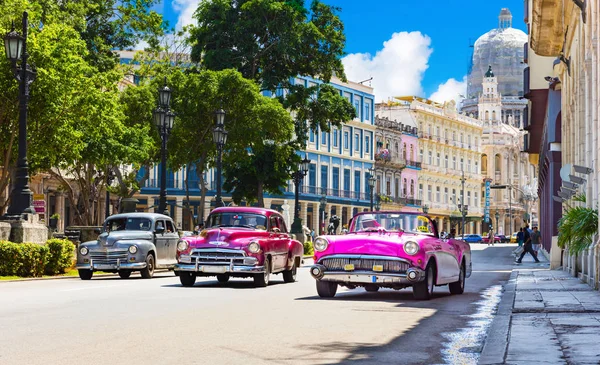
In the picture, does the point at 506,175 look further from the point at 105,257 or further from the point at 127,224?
the point at 105,257

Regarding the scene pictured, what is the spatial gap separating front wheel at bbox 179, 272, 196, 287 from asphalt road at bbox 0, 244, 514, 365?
126 cm

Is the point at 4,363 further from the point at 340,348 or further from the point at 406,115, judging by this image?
the point at 406,115

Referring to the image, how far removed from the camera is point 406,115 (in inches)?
4535

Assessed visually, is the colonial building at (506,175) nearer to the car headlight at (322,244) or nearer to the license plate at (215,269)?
the license plate at (215,269)

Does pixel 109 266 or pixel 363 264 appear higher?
pixel 363 264

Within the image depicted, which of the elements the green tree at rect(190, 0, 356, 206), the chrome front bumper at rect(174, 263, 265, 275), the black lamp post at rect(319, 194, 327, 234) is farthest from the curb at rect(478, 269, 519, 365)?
the black lamp post at rect(319, 194, 327, 234)

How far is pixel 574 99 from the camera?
31.0m

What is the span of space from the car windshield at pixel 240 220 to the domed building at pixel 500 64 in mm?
158264

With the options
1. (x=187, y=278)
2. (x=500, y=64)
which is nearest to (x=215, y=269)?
(x=187, y=278)

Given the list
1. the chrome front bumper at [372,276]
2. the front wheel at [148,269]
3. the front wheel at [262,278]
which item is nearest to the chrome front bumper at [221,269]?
the front wheel at [262,278]

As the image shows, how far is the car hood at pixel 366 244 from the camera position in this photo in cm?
1769

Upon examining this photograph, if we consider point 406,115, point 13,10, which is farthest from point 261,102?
point 406,115

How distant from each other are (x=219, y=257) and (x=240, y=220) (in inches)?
57.9

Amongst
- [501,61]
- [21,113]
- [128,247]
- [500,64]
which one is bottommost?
[128,247]
